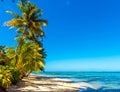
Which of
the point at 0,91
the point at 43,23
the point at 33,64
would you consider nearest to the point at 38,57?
the point at 33,64

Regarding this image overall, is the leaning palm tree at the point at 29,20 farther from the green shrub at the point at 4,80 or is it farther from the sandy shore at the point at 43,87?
the green shrub at the point at 4,80

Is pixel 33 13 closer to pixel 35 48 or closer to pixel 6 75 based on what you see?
pixel 35 48

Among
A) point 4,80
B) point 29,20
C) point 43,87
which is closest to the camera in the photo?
point 4,80

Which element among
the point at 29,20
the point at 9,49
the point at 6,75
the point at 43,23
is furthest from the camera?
the point at 9,49

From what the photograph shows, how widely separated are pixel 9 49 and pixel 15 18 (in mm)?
6219

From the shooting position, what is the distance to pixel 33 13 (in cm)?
3697

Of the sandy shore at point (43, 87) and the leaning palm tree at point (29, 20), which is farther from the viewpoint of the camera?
the leaning palm tree at point (29, 20)

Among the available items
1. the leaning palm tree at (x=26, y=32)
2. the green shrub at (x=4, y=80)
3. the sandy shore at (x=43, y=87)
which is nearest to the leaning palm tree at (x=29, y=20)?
the leaning palm tree at (x=26, y=32)

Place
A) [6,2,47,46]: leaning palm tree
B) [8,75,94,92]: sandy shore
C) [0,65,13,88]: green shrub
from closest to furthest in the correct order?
1. [0,65,13,88]: green shrub
2. [8,75,94,92]: sandy shore
3. [6,2,47,46]: leaning palm tree

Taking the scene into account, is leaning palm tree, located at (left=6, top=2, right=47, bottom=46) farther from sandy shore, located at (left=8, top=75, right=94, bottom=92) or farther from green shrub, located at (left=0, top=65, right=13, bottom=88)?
green shrub, located at (left=0, top=65, right=13, bottom=88)

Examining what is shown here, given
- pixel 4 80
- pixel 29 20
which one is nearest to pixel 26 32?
pixel 29 20

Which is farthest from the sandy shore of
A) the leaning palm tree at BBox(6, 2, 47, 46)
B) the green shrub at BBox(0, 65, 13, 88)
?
the leaning palm tree at BBox(6, 2, 47, 46)

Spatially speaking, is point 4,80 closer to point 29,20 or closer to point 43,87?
point 43,87

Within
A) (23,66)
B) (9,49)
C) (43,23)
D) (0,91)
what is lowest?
(0,91)
